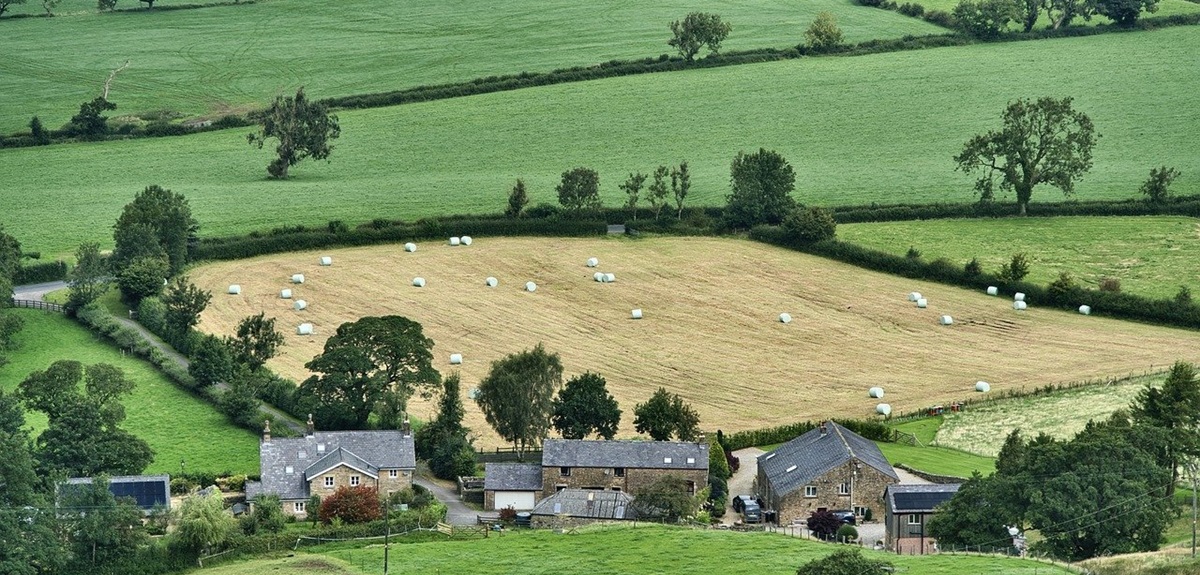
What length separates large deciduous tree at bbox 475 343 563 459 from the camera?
104812 millimetres

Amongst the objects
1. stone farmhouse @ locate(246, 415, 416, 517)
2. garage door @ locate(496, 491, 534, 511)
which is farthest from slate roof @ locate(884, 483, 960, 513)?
stone farmhouse @ locate(246, 415, 416, 517)

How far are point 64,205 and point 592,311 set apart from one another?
170ft

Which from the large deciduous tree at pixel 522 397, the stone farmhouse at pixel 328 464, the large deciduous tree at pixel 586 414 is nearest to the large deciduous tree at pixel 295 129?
the large deciduous tree at pixel 522 397

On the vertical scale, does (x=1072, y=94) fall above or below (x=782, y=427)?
above

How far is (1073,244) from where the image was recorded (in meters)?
146

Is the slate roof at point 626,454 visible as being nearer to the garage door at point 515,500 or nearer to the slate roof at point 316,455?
the garage door at point 515,500

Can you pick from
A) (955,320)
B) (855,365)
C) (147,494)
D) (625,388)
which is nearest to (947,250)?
(955,320)

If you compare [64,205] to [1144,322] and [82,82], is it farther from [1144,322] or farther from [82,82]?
[1144,322]

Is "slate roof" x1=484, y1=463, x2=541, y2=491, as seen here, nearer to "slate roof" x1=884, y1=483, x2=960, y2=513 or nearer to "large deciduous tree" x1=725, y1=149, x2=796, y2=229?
"slate roof" x1=884, y1=483, x2=960, y2=513

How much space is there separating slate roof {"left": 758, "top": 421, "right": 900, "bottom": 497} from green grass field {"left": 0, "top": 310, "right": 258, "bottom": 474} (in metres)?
27.3

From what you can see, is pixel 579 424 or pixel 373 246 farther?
pixel 373 246

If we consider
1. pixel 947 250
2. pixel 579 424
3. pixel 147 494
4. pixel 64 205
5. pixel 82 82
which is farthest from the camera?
pixel 82 82

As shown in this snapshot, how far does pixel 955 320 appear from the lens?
131 m

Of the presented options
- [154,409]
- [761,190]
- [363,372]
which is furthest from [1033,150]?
[154,409]
